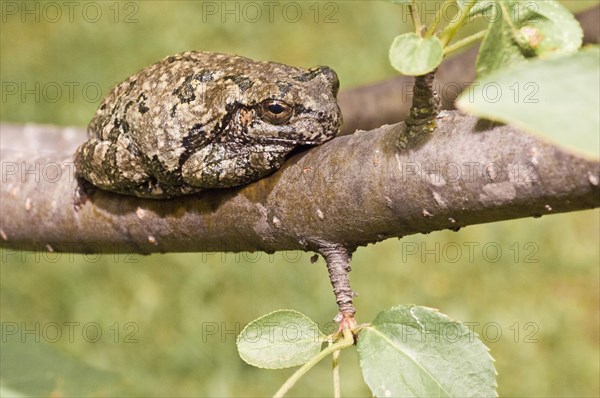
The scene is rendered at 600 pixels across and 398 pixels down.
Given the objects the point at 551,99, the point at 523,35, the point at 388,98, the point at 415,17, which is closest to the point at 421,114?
the point at 415,17

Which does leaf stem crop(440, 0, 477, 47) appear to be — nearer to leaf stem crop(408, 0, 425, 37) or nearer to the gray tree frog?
leaf stem crop(408, 0, 425, 37)

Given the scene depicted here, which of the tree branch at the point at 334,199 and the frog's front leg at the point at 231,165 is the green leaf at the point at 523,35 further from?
the frog's front leg at the point at 231,165

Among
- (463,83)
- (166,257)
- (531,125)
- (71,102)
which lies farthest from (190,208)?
(71,102)

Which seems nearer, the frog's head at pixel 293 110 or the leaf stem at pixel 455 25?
the leaf stem at pixel 455 25

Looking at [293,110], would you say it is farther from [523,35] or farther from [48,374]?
[523,35]

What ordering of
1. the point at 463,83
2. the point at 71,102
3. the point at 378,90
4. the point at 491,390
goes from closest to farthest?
1. the point at 491,390
2. the point at 463,83
3. the point at 378,90
4. the point at 71,102

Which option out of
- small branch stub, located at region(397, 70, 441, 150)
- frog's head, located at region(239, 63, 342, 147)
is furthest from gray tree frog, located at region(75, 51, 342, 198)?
small branch stub, located at region(397, 70, 441, 150)

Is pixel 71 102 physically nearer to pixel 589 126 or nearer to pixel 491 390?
pixel 491 390

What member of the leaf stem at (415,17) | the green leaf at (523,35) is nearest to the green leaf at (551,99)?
the green leaf at (523,35)
